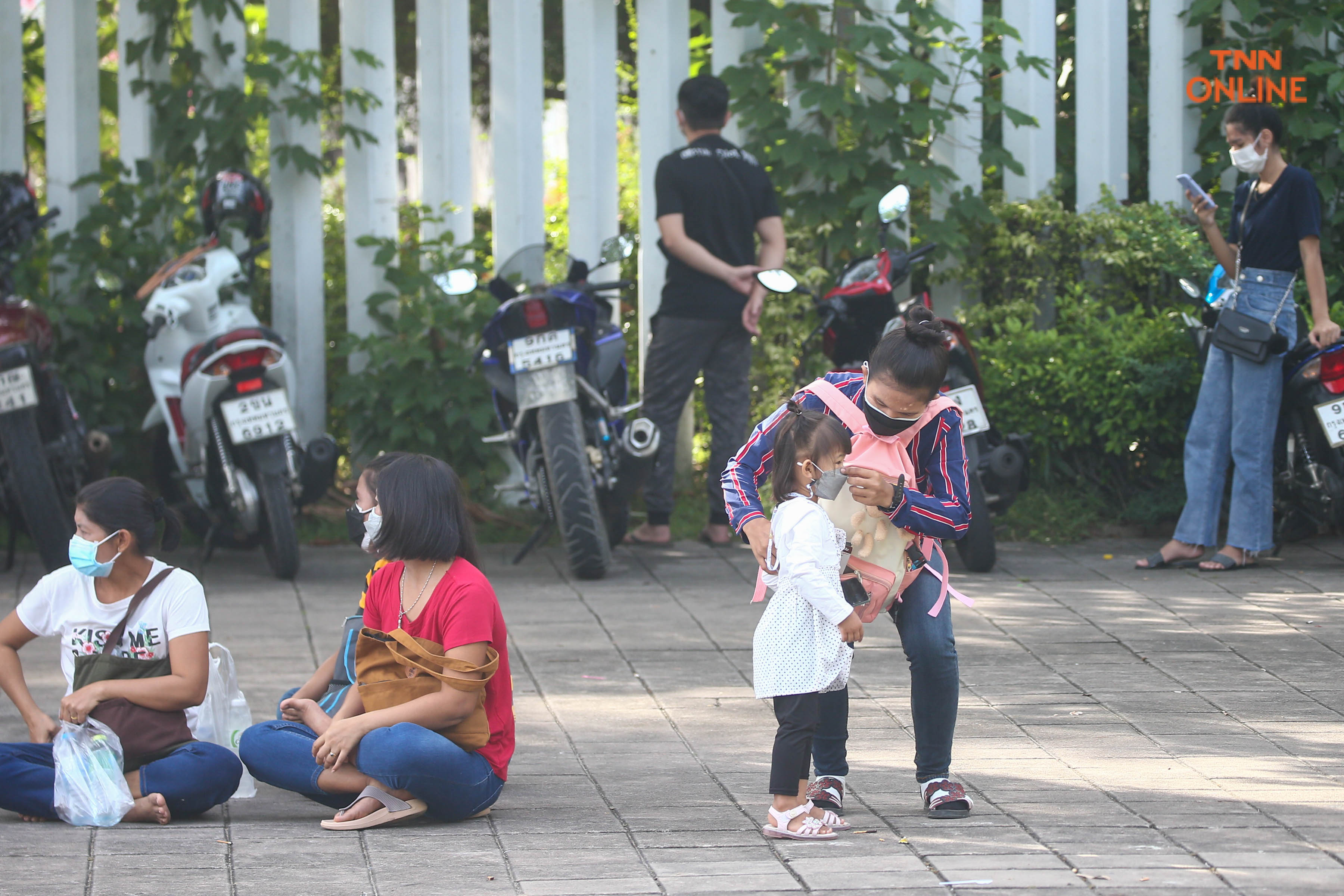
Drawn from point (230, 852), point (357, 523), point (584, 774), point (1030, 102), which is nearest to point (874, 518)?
point (584, 774)

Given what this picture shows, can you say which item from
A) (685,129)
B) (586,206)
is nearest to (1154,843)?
(685,129)

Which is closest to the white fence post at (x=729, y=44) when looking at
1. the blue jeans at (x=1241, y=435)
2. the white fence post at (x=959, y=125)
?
the white fence post at (x=959, y=125)

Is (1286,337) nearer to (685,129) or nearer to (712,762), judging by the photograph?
(685,129)

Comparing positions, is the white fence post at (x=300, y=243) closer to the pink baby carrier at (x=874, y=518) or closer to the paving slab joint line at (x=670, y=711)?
the paving slab joint line at (x=670, y=711)

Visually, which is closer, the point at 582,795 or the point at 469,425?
the point at 582,795

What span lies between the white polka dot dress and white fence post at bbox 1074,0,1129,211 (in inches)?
217

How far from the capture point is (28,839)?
397 centimetres

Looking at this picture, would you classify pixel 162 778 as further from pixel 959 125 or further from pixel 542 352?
pixel 959 125

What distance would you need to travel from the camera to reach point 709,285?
783 centimetres

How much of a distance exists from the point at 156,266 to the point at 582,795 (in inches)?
193

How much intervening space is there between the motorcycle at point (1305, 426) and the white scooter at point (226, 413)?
4.06 m

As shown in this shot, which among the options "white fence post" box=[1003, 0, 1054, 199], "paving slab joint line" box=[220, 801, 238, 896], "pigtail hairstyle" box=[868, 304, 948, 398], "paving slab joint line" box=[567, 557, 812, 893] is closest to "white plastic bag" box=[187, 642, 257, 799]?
"paving slab joint line" box=[220, 801, 238, 896]

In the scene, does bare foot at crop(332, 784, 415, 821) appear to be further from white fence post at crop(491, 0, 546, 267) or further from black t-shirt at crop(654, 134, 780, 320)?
white fence post at crop(491, 0, 546, 267)

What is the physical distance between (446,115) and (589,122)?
2.51 ft
